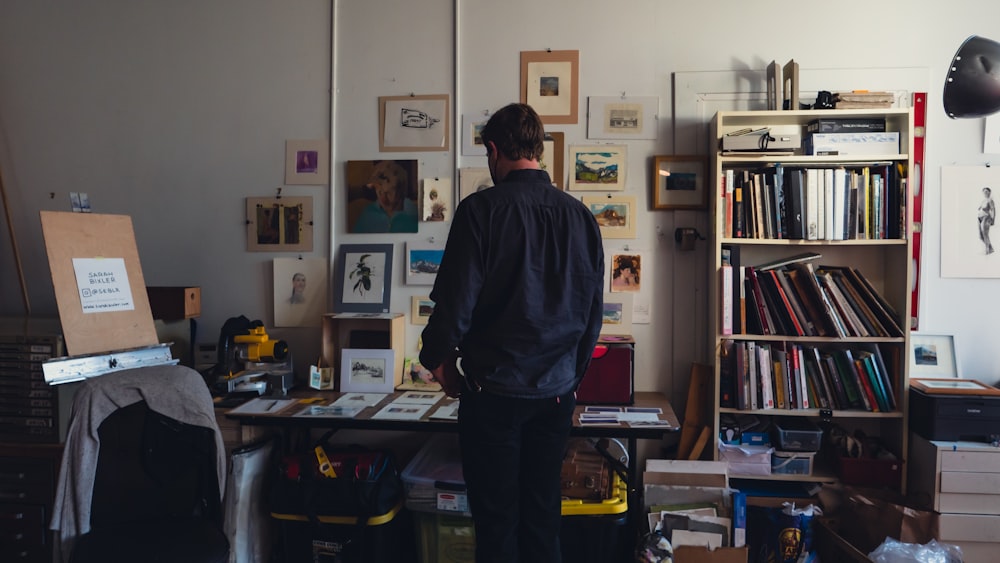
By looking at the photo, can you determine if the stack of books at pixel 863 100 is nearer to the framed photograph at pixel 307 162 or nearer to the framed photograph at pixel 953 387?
the framed photograph at pixel 953 387

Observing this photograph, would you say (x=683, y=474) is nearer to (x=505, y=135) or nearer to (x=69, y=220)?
(x=505, y=135)

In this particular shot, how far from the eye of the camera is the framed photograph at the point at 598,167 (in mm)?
2887

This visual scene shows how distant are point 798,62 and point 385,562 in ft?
9.40

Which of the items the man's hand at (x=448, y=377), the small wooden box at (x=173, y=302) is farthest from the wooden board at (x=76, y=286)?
the man's hand at (x=448, y=377)

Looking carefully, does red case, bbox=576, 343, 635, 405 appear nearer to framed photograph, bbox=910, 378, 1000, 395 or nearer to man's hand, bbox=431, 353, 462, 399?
man's hand, bbox=431, 353, 462, 399

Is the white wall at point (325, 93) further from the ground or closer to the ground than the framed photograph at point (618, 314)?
further from the ground

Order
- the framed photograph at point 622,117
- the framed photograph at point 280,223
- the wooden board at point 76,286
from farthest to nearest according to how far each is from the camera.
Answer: the framed photograph at point 280,223 < the framed photograph at point 622,117 < the wooden board at point 76,286

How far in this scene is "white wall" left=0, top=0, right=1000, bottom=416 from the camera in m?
2.78

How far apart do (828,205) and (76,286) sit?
10.1 feet

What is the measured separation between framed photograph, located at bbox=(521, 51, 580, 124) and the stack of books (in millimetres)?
1141

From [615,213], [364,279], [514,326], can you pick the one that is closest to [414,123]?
[364,279]

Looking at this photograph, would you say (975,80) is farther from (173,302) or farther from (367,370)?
(173,302)

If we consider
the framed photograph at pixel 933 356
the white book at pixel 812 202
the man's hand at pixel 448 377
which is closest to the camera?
the man's hand at pixel 448 377

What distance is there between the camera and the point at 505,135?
176cm
